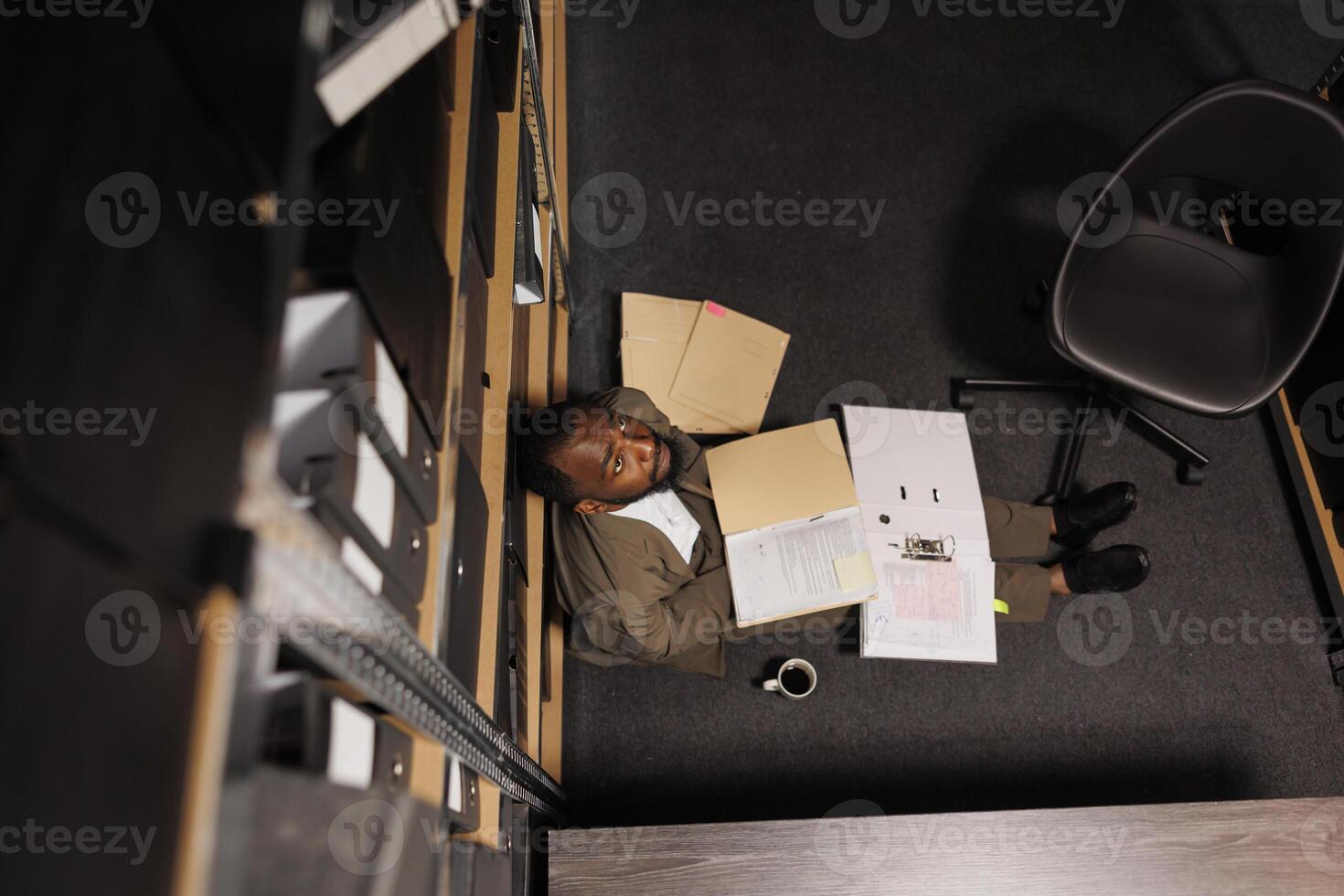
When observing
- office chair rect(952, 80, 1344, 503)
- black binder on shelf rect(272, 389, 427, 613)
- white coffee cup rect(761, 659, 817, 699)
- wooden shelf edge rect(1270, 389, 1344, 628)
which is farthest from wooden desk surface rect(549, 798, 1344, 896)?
wooden shelf edge rect(1270, 389, 1344, 628)

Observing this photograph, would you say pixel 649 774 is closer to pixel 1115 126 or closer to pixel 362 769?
pixel 362 769

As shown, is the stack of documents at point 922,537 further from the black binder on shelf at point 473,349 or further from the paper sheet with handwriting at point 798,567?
the black binder on shelf at point 473,349

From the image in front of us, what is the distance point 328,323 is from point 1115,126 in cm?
272

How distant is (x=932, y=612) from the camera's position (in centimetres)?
182

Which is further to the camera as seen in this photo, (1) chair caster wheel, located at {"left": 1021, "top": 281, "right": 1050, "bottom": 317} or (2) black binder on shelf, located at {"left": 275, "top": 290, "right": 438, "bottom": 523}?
(1) chair caster wheel, located at {"left": 1021, "top": 281, "right": 1050, "bottom": 317}

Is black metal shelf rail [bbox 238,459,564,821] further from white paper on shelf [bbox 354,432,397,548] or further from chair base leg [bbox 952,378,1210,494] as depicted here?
chair base leg [bbox 952,378,1210,494]

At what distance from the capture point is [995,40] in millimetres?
2758

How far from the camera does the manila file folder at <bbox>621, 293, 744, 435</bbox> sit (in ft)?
6.91

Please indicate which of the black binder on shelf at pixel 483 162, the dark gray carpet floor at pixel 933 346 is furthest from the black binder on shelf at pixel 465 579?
the dark gray carpet floor at pixel 933 346

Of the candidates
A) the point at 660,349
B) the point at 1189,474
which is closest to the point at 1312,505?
the point at 1189,474

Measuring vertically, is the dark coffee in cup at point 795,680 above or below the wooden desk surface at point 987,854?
above

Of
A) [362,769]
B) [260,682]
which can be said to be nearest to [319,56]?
[260,682]

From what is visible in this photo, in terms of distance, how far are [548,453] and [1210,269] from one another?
1610 mm

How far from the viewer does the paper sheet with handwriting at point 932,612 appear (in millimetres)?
1794
